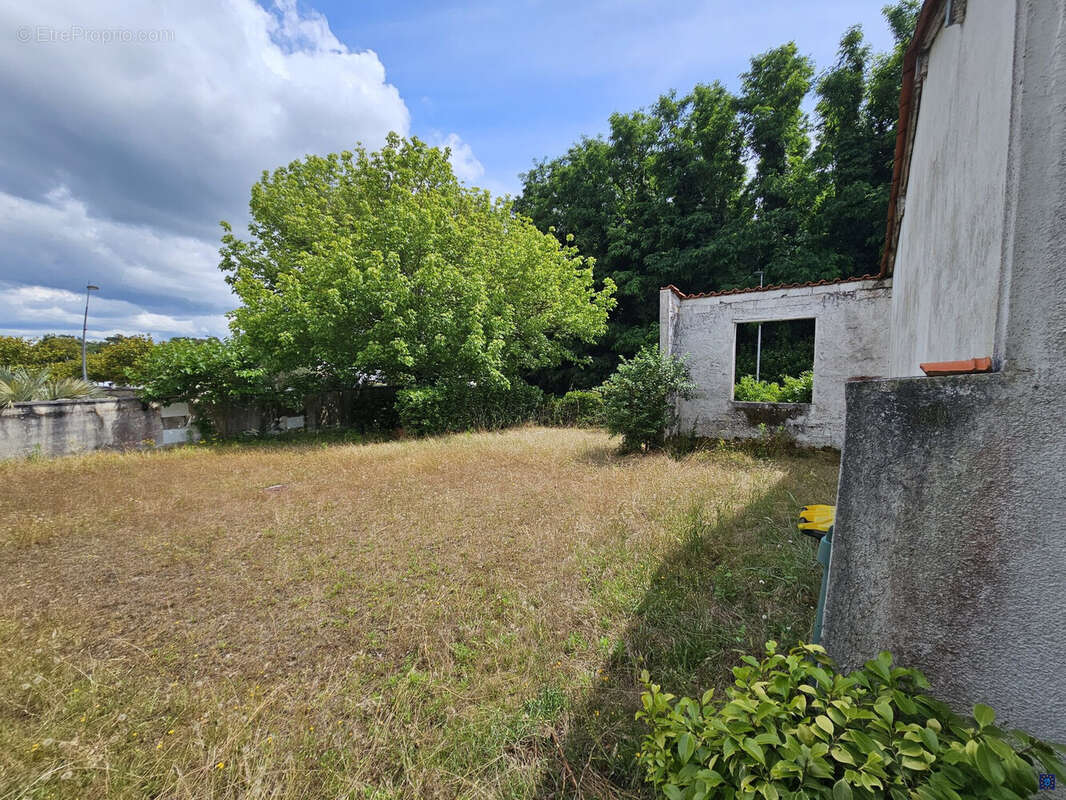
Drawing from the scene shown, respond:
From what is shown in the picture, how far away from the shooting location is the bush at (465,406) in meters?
10.8

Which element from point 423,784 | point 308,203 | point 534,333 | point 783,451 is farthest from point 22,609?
point 308,203

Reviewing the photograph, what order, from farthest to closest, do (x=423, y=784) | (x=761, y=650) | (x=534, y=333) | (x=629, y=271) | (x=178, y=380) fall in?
1. (x=629, y=271)
2. (x=534, y=333)
3. (x=178, y=380)
4. (x=761, y=650)
5. (x=423, y=784)

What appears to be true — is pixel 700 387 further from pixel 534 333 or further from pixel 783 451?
pixel 534 333

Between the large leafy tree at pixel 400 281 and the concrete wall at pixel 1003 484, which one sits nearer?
the concrete wall at pixel 1003 484

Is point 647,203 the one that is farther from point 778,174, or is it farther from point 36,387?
point 36,387

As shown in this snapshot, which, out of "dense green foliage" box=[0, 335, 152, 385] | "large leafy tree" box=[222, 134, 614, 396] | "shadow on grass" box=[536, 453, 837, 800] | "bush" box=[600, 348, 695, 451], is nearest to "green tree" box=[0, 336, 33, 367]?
"dense green foliage" box=[0, 335, 152, 385]

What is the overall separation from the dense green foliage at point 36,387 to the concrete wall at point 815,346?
12.2 meters

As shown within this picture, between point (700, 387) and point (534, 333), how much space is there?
659 cm

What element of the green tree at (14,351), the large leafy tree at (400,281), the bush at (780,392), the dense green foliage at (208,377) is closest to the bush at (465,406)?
the large leafy tree at (400,281)

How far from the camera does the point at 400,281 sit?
973 cm

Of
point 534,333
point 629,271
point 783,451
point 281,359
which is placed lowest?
point 783,451

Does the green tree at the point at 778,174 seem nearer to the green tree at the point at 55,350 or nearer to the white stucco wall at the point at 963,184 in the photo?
the white stucco wall at the point at 963,184

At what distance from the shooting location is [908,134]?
3770 mm

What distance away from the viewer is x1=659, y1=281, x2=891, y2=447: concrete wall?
20.3 ft
